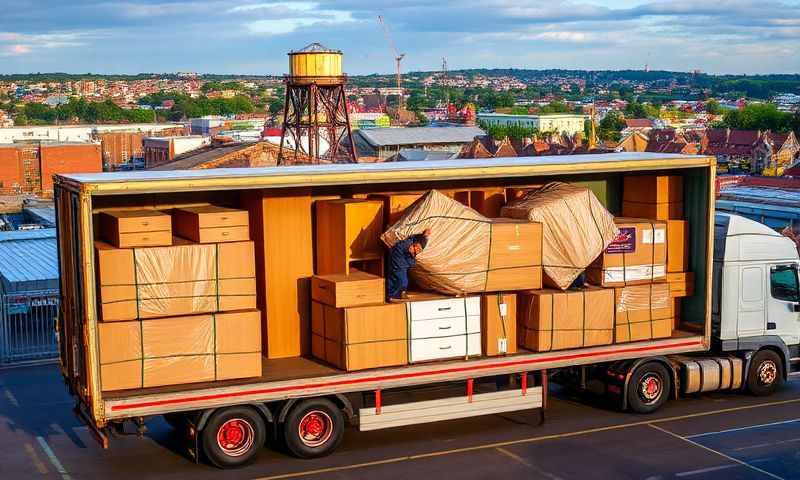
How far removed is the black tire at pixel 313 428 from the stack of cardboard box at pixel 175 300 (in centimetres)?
83

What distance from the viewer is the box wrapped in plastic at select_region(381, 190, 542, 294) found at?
45.2 ft

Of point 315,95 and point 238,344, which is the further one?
point 315,95

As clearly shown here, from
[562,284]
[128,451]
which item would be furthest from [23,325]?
[562,284]

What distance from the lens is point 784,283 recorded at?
1664 centimetres

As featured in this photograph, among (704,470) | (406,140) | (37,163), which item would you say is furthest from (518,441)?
(406,140)

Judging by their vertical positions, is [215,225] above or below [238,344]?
above

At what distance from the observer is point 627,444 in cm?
1423

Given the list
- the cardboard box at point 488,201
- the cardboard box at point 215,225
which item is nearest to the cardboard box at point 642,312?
the cardboard box at point 488,201

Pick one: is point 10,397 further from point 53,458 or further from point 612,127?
point 612,127

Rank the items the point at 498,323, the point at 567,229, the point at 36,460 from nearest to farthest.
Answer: the point at 36,460 < the point at 498,323 < the point at 567,229

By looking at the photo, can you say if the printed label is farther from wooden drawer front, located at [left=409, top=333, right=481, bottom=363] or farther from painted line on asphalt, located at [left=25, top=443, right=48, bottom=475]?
painted line on asphalt, located at [left=25, top=443, right=48, bottom=475]

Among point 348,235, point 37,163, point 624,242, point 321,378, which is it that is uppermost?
point 348,235

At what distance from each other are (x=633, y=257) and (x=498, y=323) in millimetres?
2645

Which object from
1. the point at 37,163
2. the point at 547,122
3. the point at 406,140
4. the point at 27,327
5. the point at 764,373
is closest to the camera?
the point at 764,373
